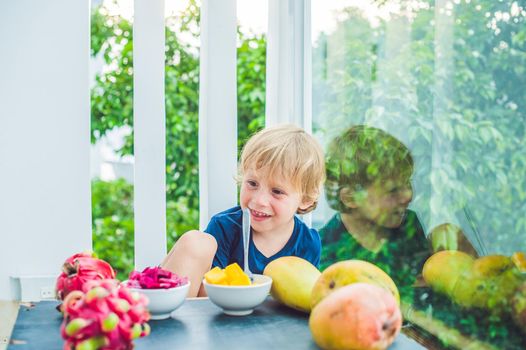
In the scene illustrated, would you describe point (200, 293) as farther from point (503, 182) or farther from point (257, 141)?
point (503, 182)

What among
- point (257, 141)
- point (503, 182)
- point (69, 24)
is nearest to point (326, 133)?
point (257, 141)

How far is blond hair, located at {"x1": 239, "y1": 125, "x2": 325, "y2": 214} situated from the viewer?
1593 millimetres

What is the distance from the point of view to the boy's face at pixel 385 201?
141 centimetres

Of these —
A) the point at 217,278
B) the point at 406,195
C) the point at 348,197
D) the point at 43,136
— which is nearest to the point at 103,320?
the point at 217,278

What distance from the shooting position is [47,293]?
186cm

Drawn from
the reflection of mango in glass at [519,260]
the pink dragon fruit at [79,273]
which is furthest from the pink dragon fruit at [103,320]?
the reflection of mango in glass at [519,260]

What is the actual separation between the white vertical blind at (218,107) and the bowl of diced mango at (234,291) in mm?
796

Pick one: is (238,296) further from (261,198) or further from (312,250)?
(312,250)

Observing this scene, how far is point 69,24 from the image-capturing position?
185 cm

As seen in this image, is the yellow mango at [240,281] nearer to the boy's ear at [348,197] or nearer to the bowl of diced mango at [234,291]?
the bowl of diced mango at [234,291]

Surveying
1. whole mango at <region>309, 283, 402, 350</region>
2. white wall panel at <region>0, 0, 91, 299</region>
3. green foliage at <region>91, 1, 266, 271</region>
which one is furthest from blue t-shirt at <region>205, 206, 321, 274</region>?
green foliage at <region>91, 1, 266, 271</region>

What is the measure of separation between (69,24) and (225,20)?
1.57 ft

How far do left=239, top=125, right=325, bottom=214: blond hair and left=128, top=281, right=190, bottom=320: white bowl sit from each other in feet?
1.93

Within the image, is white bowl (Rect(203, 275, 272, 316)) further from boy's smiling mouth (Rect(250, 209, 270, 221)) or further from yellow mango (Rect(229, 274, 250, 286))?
boy's smiling mouth (Rect(250, 209, 270, 221))
